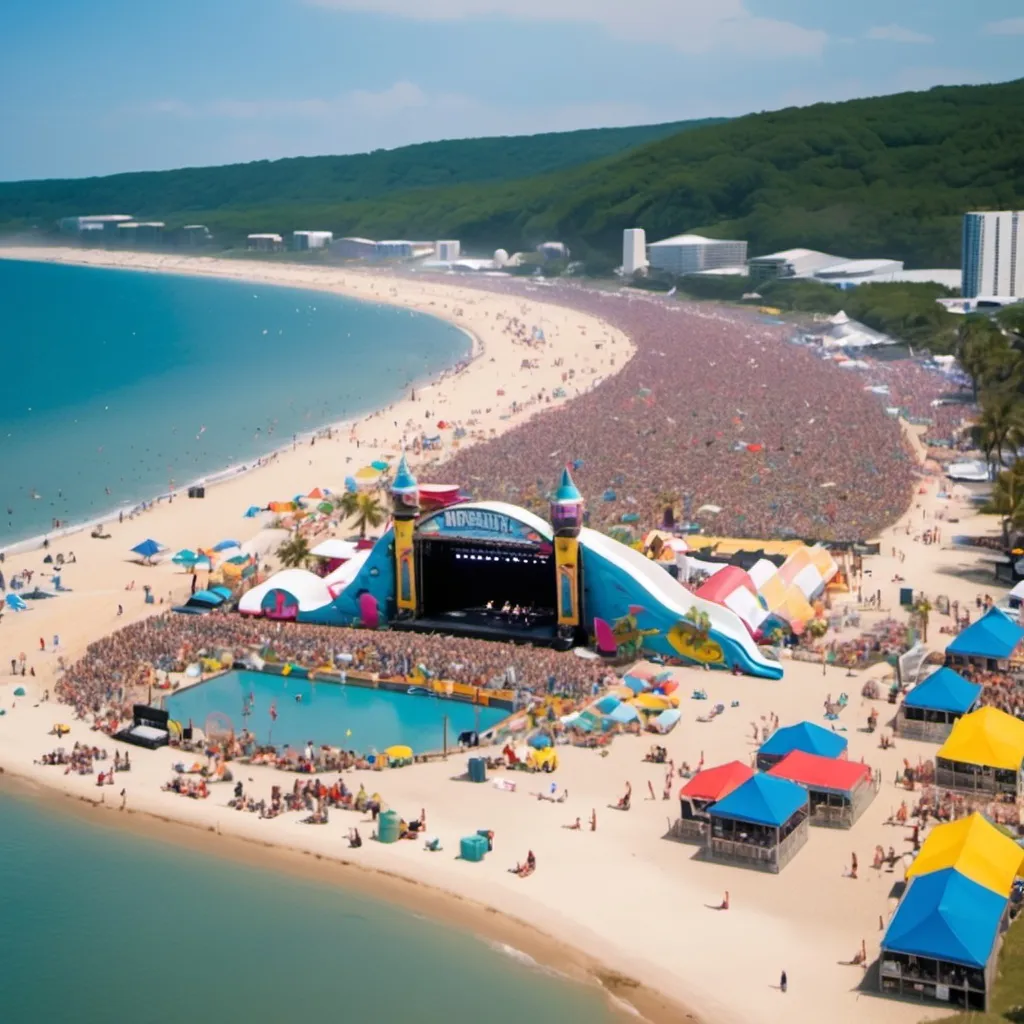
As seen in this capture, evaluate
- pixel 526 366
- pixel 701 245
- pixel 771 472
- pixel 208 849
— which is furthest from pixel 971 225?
pixel 208 849

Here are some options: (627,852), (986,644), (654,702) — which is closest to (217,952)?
(627,852)

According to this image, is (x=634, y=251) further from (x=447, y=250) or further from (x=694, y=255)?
(x=447, y=250)

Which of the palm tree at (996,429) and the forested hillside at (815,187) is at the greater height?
the forested hillside at (815,187)

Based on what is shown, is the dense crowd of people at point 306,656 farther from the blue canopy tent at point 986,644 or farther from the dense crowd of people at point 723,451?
the dense crowd of people at point 723,451

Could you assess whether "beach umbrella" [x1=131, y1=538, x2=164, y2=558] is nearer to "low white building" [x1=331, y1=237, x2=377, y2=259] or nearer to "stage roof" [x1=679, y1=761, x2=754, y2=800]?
"stage roof" [x1=679, y1=761, x2=754, y2=800]

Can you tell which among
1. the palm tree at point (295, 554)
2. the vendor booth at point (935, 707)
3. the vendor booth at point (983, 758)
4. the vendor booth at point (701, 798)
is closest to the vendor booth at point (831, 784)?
the vendor booth at point (701, 798)

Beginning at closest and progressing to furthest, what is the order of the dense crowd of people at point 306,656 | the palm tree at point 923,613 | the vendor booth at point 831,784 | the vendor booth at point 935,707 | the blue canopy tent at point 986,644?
the vendor booth at point 831,784 → the vendor booth at point 935,707 → the blue canopy tent at point 986,644 → the dense crowd of people at point 306,656 → the palm tree at point 923,613

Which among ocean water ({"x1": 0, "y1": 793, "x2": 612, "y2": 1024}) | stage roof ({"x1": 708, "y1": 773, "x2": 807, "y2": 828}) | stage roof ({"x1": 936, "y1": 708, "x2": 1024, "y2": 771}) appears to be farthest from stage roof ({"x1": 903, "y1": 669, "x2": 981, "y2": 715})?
ocean water ({"x1": 0, "y1": 793, "x2": 612, "y2": 1024})
